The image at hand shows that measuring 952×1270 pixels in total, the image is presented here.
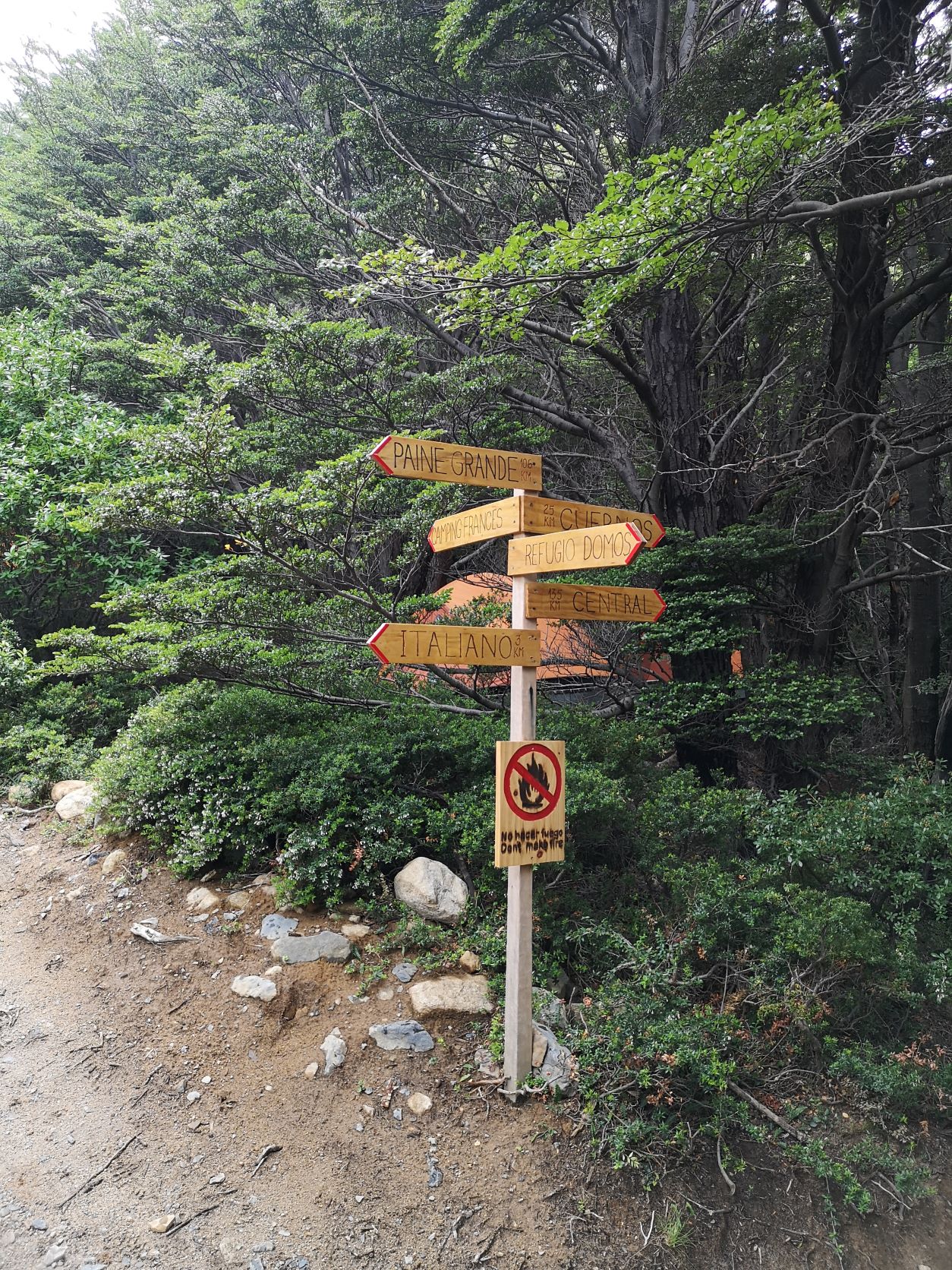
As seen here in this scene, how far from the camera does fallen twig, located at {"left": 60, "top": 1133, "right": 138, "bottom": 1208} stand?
9.42 feet

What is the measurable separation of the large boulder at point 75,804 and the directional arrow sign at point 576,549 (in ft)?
13.5

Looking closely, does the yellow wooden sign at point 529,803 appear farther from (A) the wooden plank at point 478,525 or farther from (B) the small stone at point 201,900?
(B) the small stone at point 201,900

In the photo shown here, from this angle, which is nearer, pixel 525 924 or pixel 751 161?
pixel 525 924

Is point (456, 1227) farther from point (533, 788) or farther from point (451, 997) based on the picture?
point (533, 788)

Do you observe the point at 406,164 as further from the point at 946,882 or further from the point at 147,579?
the point at 946,882

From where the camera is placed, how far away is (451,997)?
3.63 m

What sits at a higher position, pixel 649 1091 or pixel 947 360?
pixel 947 360

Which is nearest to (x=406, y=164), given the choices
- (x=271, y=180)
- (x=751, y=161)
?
(x=271, y=180)

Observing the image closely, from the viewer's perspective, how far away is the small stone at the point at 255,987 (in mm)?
3730

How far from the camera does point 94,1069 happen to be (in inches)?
138

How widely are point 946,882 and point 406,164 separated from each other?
7707 mm

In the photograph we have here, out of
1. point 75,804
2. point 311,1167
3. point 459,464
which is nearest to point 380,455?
point 459,464

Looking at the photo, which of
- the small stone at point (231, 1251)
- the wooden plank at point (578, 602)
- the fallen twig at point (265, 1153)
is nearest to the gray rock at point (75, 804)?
the fallen twig at point (265, 1153)

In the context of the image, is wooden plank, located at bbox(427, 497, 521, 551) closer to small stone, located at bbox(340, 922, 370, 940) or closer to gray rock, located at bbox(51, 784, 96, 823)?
small stone, located at bbox(340, 922, 370, 940)
